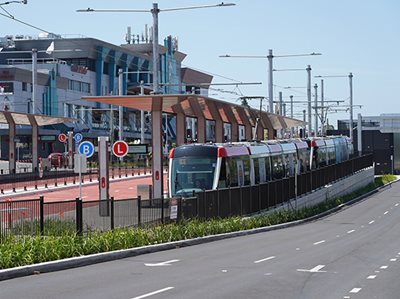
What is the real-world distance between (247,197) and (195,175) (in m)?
2.74

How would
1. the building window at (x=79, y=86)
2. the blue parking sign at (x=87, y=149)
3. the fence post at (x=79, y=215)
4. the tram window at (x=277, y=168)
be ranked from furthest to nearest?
the building window at (x=79, y=86), the tram window at (x=277, y=168), the blue parking sign at (x=87, y=149), the fence post at (x=79, y=215)

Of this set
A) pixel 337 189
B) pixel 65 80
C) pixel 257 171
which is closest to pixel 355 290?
pixel 257 171

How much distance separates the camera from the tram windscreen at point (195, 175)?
40.1m

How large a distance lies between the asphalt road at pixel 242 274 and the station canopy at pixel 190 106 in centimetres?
870

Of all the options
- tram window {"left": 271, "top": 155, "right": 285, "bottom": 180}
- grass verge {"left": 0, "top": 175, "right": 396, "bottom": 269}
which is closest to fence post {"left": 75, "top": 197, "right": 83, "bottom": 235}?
grass verge {"left": 0, "top": 175, "right": 396, "bottom": 269}

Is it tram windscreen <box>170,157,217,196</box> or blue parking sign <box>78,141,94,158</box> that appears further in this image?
tram windscreen <box>170,157,217,196</box>

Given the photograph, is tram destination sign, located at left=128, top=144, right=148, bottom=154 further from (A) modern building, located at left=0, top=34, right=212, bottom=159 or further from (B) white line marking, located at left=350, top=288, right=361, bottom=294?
(A) modern building, located at left=0, top=34, right=212, bottom=159

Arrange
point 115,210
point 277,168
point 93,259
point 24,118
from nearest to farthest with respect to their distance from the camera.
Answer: point 93,259 → point 115,210 → point 277,168 → point 24,118

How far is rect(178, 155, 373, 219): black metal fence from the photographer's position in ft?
106

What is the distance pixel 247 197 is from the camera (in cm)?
3925

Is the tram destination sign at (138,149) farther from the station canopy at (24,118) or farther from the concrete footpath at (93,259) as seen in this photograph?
the station canopy at (24,118)

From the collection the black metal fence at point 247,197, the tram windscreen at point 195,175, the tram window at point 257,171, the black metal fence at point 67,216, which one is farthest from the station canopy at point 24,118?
the black metal fence at point 67,216

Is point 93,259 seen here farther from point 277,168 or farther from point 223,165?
point 277,168

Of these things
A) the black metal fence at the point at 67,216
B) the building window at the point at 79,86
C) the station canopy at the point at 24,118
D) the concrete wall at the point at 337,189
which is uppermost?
the building window at the point at 79,86
